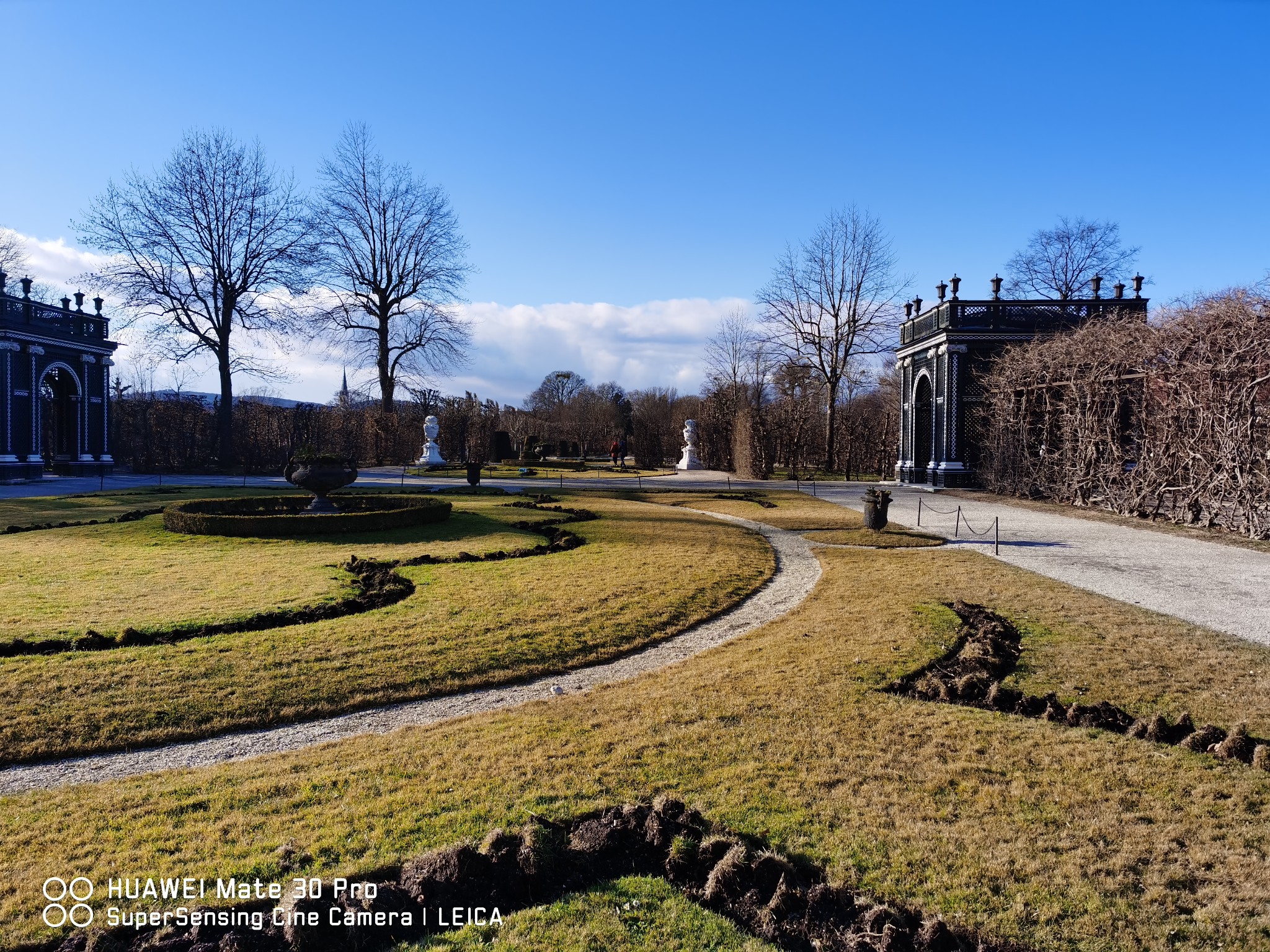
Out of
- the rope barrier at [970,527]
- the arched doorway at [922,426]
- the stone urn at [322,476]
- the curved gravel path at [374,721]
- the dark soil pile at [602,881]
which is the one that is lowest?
the curved gravel path at [374,721]

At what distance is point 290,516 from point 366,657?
8057 mm

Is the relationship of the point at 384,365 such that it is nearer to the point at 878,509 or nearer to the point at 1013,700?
the point at 878,509

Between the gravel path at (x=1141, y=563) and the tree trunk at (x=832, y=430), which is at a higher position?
the tree trunk at (x=832, y=430)

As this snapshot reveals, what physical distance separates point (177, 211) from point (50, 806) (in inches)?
1487

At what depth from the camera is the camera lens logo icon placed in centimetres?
282

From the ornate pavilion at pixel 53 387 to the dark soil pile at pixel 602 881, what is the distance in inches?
1253

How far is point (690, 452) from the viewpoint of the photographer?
37.9 metres

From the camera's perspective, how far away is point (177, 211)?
111 ft

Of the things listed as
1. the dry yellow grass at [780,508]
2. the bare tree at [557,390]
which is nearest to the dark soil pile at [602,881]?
the dry yellow grass at [780,508]

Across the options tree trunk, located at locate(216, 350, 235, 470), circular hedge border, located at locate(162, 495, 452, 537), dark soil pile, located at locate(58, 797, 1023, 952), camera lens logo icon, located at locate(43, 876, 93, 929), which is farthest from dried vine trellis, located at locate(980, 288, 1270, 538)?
tree trunk, located at locate(216, 350, 235, 470)

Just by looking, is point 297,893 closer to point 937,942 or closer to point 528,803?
point 528,803

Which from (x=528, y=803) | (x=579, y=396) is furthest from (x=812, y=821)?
→ (x=579, y=396)

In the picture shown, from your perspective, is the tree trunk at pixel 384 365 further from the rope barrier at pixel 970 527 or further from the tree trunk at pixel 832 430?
the rope barrier at pixel 970 527

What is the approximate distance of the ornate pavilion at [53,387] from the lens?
26.7 m
